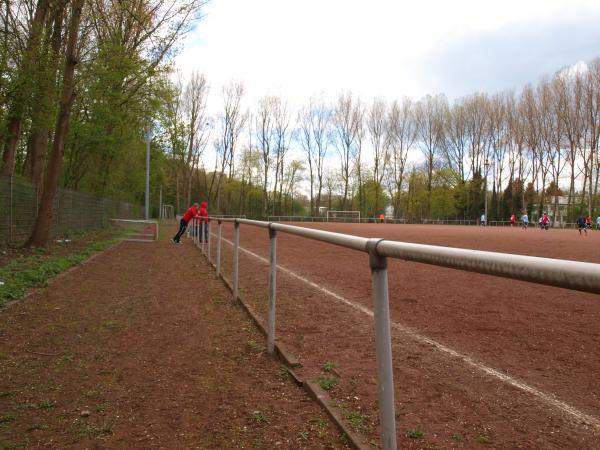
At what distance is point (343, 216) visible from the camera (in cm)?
7006

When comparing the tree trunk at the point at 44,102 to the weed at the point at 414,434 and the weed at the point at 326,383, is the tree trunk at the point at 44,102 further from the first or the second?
the weed at the point at 414,434

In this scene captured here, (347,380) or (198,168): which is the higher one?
(198,168)

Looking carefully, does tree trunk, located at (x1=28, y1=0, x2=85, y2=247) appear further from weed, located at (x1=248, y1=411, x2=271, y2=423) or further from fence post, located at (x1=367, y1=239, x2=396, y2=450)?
fence post, located at (x1=367, y1=239, x2=396, y2=450)

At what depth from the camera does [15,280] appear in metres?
7.82

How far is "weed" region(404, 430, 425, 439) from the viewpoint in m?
2.75

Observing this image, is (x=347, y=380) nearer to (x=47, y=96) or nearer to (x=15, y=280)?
(x=15, y=280)

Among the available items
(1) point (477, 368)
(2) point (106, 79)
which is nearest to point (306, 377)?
(1) point (477, 368)

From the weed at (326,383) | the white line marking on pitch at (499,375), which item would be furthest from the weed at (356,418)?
the white line marking on pitch at (499,375)

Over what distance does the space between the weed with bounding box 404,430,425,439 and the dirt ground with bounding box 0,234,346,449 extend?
0.38 meters

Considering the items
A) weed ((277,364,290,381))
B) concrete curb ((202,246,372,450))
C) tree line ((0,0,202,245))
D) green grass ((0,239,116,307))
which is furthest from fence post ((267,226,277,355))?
tree line ((0,0,202,245))

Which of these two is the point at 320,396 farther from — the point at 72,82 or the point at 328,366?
the point at 72,82

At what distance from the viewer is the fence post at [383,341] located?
6.38 feet

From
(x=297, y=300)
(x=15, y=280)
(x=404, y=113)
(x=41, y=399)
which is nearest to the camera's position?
(x=41, y=399)

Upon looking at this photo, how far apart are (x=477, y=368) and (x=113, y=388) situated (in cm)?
279
